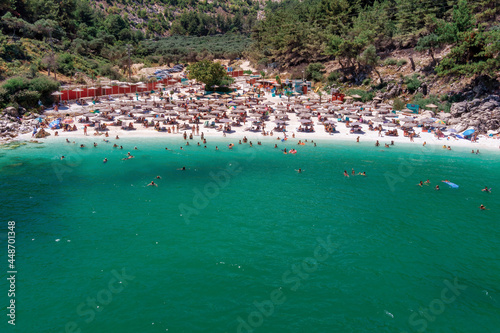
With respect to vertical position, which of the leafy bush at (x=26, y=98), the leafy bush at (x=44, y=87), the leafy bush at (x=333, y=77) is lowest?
the leafy bush at (x=26, y=98)

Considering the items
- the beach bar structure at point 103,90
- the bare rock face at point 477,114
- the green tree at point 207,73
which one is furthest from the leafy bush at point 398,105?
the beach bar structure at point 103,90

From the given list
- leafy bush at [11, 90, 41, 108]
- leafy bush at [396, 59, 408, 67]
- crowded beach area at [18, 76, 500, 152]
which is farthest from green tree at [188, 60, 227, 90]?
leafy bush at [396, 59, 408, 67]

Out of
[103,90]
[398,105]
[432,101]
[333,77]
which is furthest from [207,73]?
[432,101]

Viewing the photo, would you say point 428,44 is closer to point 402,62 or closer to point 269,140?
point 402,62

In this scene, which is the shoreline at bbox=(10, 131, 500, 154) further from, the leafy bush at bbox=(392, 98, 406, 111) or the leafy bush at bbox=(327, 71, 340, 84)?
the leafy bush at bbox=(327, 71, 340, 84)

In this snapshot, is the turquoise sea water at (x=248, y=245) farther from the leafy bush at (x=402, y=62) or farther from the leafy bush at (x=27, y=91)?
the leafy bush at (x=402, y=62)

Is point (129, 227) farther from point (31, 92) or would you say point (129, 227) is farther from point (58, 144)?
point (31, 92)
